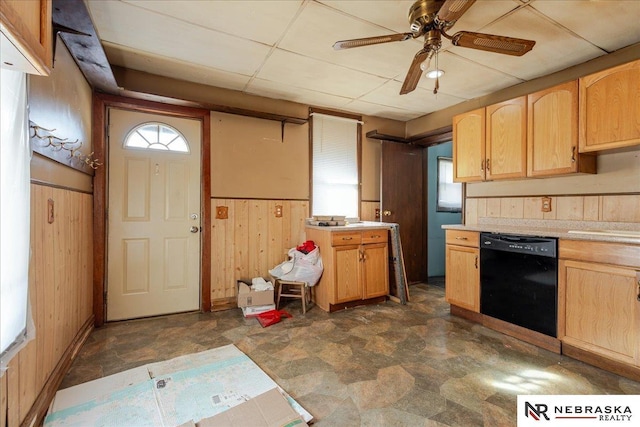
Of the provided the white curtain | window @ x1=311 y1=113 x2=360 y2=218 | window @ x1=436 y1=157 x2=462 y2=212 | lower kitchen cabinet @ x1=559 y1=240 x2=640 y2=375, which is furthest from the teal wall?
the white curtain

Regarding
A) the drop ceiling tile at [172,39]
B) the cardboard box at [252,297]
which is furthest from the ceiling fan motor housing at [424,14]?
the cardboard box at [252,297]

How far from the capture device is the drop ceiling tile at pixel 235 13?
6.48ft

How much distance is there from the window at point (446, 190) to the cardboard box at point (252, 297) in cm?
333

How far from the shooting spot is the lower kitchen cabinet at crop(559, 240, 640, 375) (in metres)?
1.93

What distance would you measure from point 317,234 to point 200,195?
4.62 ft

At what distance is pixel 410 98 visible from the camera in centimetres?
365

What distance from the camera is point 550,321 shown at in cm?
232

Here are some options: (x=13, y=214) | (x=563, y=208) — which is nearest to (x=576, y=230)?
(x=563, y=208)

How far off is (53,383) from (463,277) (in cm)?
337

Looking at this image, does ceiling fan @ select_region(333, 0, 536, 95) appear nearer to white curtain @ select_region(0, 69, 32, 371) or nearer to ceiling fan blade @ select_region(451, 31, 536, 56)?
ceiling fan blade @ select_region(451, 31, 536, 56)

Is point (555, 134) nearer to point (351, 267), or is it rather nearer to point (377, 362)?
point (351, 267)

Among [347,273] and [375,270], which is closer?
[347,273]

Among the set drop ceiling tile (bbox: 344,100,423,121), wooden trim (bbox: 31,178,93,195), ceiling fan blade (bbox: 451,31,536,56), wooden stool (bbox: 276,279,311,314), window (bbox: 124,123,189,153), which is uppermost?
drop ceiling tile (bbox: 344,100,423,121)

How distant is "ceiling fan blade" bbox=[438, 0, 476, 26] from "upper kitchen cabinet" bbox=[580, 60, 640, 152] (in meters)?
1.52
